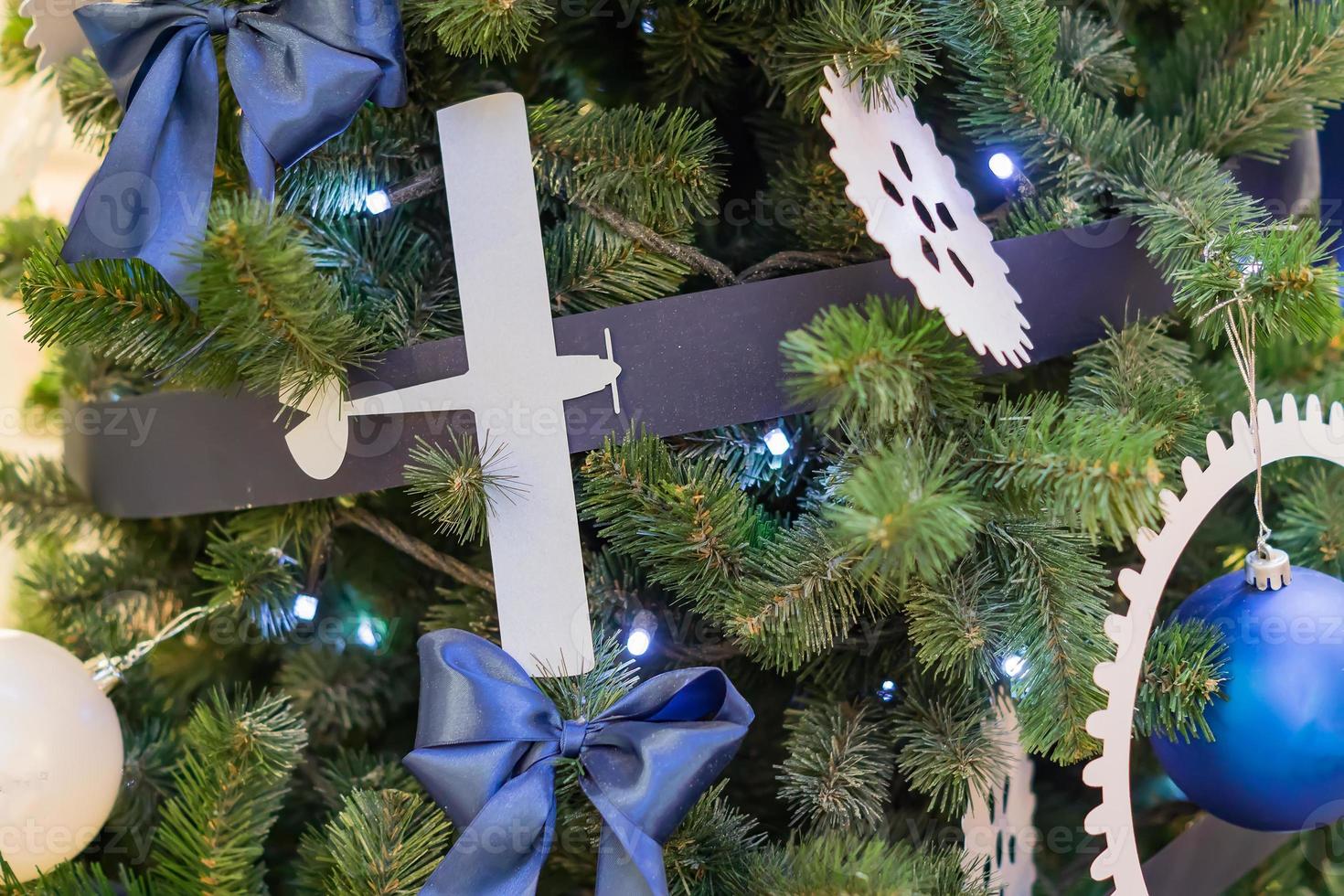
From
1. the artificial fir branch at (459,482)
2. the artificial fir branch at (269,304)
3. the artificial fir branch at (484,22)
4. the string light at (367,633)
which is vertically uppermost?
the artificial fir branch at (484,22)

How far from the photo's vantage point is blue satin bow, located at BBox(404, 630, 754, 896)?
536 mm

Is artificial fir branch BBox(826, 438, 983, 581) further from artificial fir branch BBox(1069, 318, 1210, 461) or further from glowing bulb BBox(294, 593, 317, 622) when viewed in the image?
glowing bulb BBox(294, 593, 317, 622)

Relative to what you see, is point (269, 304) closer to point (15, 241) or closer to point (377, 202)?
point (377, 202)

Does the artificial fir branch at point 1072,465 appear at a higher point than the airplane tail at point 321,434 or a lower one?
lower

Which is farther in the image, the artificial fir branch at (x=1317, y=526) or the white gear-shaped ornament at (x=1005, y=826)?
the artificial fir branch at (x=1317, y=526)

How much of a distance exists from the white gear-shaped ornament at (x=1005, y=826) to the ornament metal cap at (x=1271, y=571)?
0.56 ft

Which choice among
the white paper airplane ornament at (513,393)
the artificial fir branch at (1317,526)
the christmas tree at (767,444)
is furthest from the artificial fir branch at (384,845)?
the artificial fir branch at (1317,526)

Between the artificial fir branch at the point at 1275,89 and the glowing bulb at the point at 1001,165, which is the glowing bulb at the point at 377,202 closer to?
the glowing bulb at the point at 1001,165

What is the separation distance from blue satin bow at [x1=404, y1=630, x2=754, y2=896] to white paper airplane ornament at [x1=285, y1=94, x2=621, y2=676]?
0.14 feet

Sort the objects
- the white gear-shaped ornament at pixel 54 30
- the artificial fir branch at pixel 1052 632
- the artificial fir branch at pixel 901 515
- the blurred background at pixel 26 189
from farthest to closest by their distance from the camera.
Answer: the blurred background at pixel 26 189, the white gear-shaped ornament at pixel 54 30, the artificial fir branch at pixel 1052 632, the artificial fir branch at pixel 901 515

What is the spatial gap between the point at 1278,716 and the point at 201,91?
740mm

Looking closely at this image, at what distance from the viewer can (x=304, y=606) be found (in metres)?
0.70

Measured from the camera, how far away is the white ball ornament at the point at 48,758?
622 mm

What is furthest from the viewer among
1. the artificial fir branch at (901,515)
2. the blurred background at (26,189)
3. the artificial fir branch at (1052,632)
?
the blurred background at (26,189)
